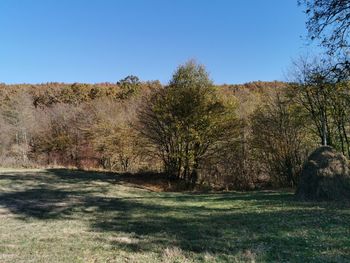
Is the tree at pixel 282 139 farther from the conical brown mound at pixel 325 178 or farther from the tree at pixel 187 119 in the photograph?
the conical brown mound at pixel 325 178

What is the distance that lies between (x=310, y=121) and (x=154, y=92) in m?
11.4

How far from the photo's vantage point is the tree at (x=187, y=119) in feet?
78.0

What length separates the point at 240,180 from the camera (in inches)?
1014

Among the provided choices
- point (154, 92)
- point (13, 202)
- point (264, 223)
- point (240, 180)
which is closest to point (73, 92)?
point (154, 92)

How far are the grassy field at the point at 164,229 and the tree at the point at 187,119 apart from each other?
27.9 feet

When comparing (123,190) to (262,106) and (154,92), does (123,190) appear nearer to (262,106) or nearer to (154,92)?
(154,92)

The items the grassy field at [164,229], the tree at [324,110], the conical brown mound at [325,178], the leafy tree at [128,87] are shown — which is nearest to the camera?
the grassy field at [164,229]

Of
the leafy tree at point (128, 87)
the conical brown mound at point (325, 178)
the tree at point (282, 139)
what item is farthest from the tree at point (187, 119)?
the leafy tree at point (128, 87)

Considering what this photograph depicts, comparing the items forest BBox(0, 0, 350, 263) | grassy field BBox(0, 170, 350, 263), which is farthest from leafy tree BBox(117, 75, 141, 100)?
grassy field BBox(0, 170, 350, 263)

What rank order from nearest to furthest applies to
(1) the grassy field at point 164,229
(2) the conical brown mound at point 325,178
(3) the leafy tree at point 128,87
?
(1) the grassy field at point 164,229
(2) the conical brown mound at point 325,178
(3) the leafy tree at point 128,87

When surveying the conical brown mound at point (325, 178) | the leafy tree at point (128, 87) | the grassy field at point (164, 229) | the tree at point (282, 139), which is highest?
the leafy tree at point (128, 87)

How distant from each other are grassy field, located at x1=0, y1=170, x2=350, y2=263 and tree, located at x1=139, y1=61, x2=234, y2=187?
8498 mm

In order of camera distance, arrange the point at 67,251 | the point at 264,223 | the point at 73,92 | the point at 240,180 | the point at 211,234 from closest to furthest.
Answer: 1. the point at 67,251
2. the point at 211,234
3. the point at 264,223
4. the point at 240,180
5. the point at 73,92

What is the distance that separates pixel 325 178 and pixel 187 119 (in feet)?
39.8
